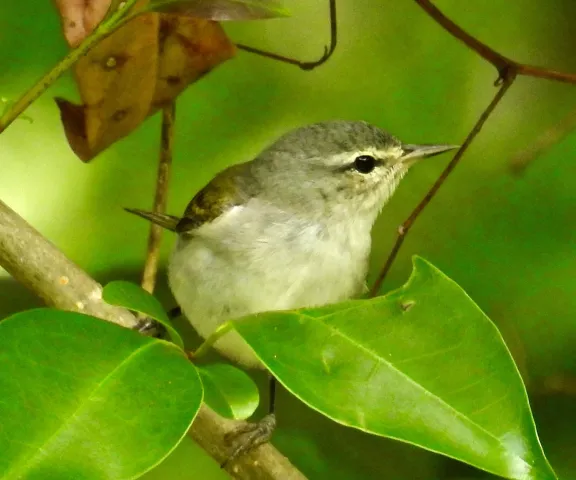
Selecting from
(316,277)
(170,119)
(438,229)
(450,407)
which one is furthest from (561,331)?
(450,407)

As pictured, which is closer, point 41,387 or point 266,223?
point 41,387

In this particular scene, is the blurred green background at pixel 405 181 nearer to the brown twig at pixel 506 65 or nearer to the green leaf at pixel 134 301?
the brown twig at pixel 506 65

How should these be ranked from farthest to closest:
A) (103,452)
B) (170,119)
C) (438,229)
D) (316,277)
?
(438,229), (170,119), (316,277), (103,452)

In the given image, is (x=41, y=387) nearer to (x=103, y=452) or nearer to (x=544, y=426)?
(x=103, y=452)

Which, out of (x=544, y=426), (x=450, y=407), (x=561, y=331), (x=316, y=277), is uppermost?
(x=450, y=407)

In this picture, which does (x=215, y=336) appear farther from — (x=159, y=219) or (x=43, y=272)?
(x=159, y=219)

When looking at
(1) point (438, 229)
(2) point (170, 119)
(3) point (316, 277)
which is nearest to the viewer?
(3) point (316, 277)

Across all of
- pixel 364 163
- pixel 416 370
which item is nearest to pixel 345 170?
pixel 364 163
